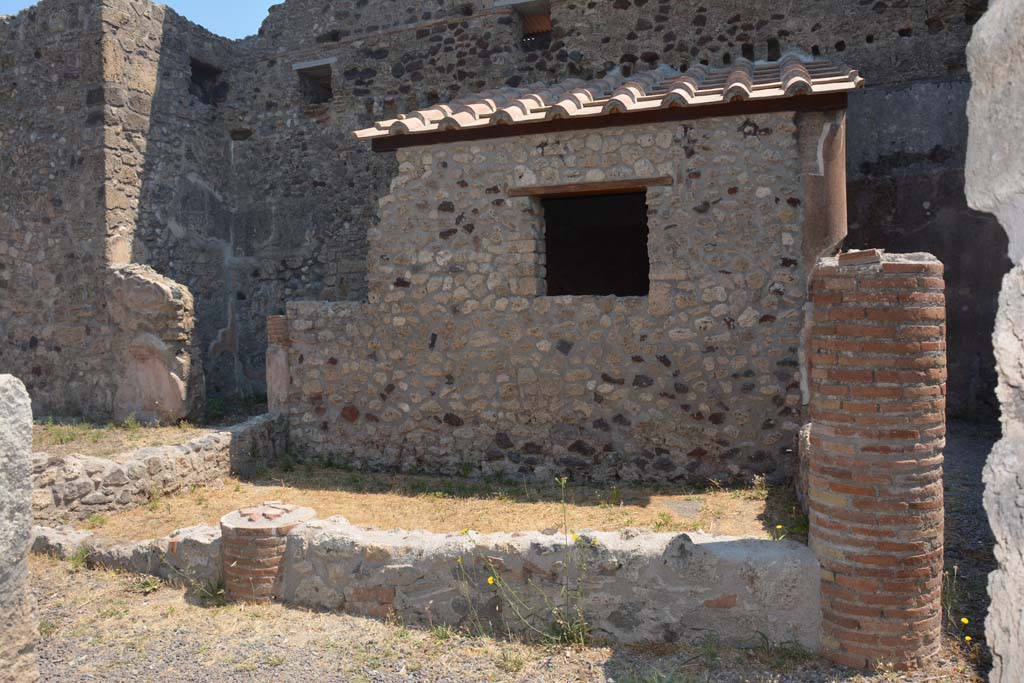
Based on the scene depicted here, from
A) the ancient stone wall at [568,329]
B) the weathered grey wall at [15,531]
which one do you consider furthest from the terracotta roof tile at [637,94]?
the weathered grey wall at [15,531]

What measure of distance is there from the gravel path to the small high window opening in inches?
280

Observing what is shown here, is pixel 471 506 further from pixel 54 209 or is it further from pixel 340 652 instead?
pixel 54 209

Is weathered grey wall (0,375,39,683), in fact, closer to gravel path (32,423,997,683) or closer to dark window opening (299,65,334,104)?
gravel path (32,423,997,683)

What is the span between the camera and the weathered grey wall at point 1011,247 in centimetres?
132

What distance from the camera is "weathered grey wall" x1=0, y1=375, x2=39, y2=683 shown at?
8.36 feet

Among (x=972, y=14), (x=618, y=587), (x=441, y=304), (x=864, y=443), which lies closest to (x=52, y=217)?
(x=441, y=304)

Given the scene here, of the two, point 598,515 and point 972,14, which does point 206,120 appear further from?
point 972,14

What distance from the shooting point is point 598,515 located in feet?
19.5

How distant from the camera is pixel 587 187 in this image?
7012mm

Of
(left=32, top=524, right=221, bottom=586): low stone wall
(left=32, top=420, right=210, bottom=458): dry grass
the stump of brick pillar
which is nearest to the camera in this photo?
the stump of brick pillar

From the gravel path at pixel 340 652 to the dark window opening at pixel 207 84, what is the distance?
7845mm

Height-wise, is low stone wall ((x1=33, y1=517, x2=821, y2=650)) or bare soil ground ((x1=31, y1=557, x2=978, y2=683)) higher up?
low stone wall ((x1=33, y1=517, x2=821, y2=650))

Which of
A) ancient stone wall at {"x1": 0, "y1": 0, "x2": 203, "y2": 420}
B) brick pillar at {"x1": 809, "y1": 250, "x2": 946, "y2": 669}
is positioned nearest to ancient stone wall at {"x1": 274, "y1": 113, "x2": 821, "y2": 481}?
ancient stone wall at {"x1": 0, "y1": 0, "x2": 203, "y2": 420}

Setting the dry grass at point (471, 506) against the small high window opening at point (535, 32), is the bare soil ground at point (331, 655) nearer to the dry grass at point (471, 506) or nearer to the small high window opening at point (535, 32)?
the dry grass at point (471, 506)
